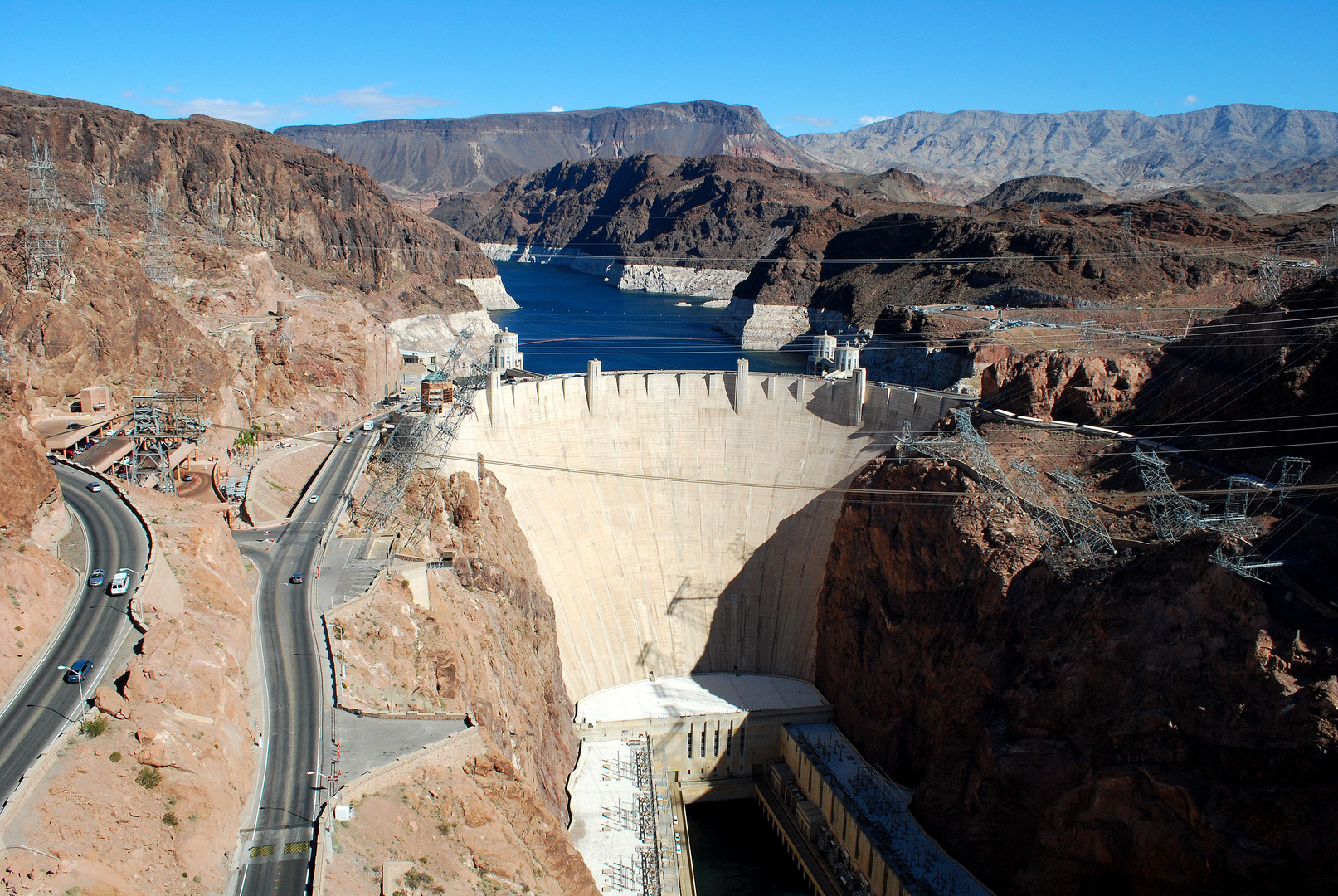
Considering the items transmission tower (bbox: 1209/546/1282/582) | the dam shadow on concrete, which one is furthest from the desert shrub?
the dam shadow on concrete

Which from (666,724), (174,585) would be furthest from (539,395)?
(174,585)

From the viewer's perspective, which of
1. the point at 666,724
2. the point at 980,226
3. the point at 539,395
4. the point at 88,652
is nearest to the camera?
the point at 88,652

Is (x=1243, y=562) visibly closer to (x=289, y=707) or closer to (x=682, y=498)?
(x=682, y=498)

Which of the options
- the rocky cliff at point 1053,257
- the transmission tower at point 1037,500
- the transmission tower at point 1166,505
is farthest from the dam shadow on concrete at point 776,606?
the rocky cliff at point 1053,257

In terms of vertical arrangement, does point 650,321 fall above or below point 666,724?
above

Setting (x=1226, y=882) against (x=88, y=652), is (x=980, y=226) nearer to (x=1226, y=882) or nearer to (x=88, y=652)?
(x=1226, y=882)

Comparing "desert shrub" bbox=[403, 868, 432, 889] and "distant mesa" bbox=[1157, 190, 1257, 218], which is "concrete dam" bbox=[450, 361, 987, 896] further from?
"distant mesa" bbox=[1157, 190, 1257, 218]

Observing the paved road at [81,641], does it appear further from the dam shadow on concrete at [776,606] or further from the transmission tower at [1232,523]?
the transmission tower at [1232,523]
